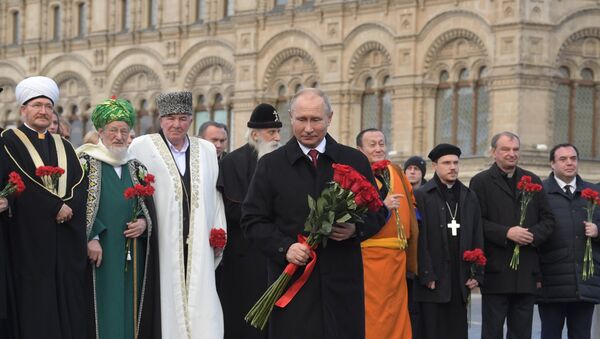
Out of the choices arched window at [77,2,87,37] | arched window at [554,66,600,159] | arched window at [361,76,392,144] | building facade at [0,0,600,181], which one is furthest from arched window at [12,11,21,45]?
arched window at [554,66,600,159]

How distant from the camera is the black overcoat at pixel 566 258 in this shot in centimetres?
1245

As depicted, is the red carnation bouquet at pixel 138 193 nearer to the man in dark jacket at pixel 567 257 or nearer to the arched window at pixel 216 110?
the man in dark jacket at pixel 567 257

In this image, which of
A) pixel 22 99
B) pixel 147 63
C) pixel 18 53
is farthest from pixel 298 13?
pixel 22 99

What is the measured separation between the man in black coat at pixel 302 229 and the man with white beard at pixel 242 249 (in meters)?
2.78

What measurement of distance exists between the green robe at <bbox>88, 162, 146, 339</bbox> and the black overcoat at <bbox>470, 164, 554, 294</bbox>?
3.77m

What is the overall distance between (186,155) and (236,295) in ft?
4.38

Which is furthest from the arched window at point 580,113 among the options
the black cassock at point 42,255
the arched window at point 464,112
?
the black cassock at point 42,255

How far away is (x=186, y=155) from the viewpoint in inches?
419

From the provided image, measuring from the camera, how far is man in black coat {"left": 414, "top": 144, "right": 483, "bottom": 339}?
1183 cm

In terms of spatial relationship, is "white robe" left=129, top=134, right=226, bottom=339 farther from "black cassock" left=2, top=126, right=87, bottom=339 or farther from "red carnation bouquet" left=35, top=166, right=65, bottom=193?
"red carnation bouquet" left=35, top=166, right=65, bottom=193

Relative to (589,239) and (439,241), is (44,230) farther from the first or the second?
(589,239)

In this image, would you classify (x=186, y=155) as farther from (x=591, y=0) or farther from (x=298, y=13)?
(x=298, y=13)

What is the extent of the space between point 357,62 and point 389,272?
22.1 meters

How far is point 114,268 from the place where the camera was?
10.0 m
